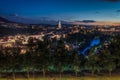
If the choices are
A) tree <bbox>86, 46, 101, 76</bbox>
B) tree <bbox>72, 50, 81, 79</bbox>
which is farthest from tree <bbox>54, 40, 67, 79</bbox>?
tree <bbox>86, 46, 101, 76</bbox>

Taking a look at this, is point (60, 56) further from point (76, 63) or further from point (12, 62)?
point (12, 62)

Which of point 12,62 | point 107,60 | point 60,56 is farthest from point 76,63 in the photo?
point 12,62

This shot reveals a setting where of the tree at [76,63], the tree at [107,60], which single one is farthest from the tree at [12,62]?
the tree at [107,60]

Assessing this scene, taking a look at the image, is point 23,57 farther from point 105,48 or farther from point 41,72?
point 105,48

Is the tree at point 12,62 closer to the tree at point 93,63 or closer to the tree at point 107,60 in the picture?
the tree at point 93,63

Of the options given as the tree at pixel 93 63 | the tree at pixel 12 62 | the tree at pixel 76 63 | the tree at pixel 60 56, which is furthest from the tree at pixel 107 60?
the tree at pixel 12 62

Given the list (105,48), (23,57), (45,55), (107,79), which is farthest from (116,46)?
(23,57)

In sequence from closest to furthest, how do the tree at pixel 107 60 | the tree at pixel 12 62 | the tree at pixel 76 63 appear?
the tree at pixel 76 63
the tree at pixel 107 60
the tree at pixel 12 62

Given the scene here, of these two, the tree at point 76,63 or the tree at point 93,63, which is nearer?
the tree at point 76,63

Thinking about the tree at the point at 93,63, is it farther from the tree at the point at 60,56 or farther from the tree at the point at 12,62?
the tree at the point at 12,62

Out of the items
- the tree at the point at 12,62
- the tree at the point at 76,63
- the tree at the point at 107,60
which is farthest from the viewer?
the tree at the point at 12,62

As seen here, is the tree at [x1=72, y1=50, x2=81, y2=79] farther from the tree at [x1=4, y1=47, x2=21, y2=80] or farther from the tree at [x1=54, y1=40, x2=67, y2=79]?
the tree at [x1=4, y1=47, x2=21, y2=80]
